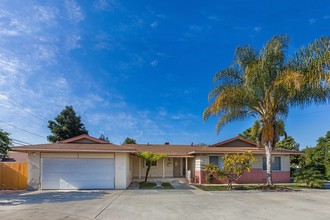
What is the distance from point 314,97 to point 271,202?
7.81 metres

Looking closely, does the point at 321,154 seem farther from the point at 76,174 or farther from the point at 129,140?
the point at 129,140

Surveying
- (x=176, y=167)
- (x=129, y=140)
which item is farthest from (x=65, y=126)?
(x=176, y=167)

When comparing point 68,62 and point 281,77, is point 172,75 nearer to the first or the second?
point 68,62

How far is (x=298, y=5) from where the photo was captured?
50.6 feet

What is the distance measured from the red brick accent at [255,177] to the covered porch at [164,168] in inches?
162

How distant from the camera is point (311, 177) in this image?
57.7ft

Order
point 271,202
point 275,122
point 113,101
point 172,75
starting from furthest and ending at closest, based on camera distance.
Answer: point 113,101 < point 172,75 < point 275,122 < point 271,202

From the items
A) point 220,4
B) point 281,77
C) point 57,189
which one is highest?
point 220,4

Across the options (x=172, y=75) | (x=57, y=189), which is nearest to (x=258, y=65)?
(x=172, y=75)

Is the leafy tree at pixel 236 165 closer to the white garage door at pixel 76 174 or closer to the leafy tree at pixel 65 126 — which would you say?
the white garage door at pixel 76 174

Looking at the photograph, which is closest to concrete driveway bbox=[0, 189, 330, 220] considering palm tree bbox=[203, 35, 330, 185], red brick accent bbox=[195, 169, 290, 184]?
palm tree bbox=[203, 35, 330, 185]

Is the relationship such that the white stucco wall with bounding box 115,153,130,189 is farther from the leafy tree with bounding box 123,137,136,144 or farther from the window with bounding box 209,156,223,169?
the leafy tree with bounding box 123,137,136,144

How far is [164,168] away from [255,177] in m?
9.17

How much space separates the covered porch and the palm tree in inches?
359
